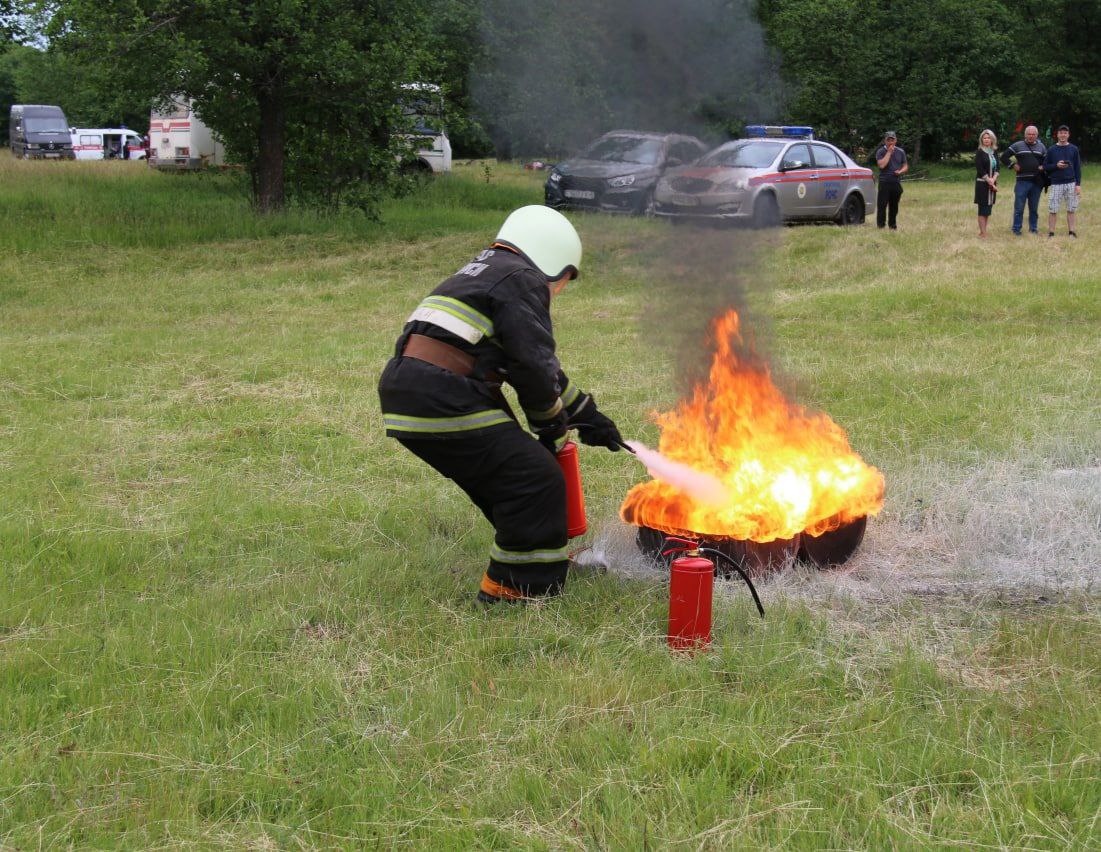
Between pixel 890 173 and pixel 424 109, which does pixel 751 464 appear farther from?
pixel 424 109

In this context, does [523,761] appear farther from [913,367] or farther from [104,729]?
[913,367]

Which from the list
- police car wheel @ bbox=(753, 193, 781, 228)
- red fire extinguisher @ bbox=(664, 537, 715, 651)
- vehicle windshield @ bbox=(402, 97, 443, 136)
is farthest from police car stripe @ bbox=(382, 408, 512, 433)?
vehicle windshield @ bbox=(402, 97, 443, 136)

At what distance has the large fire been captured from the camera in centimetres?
463

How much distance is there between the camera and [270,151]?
1808 centimetres

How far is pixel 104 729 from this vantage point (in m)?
3.38

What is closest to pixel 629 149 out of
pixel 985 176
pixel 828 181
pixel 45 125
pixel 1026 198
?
pixel 985 176

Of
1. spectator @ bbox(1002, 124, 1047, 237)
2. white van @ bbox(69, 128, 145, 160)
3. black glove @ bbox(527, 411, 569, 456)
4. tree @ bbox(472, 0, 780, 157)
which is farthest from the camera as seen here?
white van @ bbox(69, 128, 145, 160)

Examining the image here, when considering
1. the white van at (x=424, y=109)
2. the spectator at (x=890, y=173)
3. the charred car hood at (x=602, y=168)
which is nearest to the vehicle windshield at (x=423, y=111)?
the white van at (x=424, y=109)

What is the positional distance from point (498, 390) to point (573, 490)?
75 centimetres

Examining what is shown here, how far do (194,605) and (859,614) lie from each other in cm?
260

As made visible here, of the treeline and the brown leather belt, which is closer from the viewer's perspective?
the brown leather belt

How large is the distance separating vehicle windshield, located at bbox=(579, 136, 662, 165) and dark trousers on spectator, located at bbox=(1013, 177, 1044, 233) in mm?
10038

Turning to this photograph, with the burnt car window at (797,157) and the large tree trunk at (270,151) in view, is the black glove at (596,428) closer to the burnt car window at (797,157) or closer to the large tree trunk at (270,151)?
the burnt car window at (797,157)

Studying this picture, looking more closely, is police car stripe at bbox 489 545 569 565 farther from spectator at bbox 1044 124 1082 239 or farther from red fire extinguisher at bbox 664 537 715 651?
spectator at bbox 1044 124 1082 239
